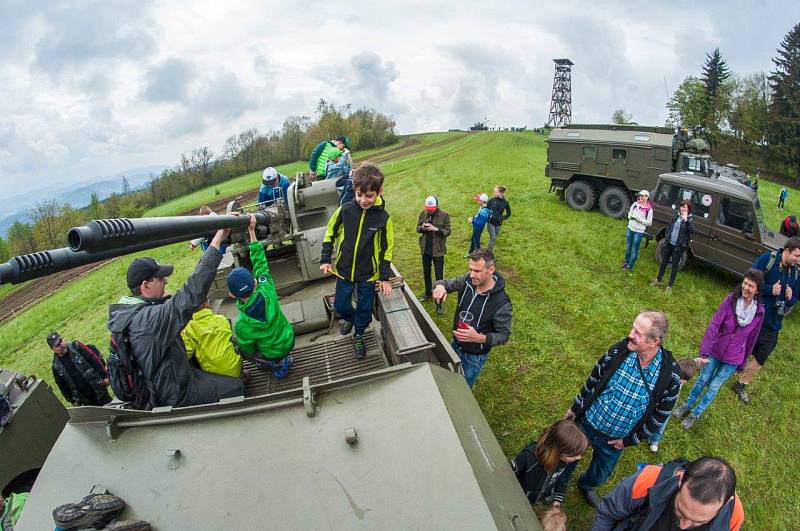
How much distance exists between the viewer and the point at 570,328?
6992 mm

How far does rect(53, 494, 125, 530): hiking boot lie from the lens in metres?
1.96

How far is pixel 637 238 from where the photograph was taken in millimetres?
8641

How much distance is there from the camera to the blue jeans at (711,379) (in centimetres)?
468

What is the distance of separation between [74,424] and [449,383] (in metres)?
2.23

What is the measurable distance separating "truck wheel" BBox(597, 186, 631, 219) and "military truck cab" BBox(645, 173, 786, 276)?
8.98ft

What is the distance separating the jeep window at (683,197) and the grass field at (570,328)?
49.7 inches

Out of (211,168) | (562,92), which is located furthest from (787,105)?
(211,168)

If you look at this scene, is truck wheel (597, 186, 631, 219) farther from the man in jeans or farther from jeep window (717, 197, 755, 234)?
the man in jeans

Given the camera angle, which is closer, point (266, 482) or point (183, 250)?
point (266, 482)

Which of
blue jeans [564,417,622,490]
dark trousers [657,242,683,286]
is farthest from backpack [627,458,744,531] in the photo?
dark trousers [657,242,683,286]

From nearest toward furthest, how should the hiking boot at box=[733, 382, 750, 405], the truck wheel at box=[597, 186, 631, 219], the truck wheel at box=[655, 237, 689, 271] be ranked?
the hiking boot at box=[733, 382, 750, 405] → the truck wheel at box=[655, 237, 689, 271] → the truck wheel at box=[597, 186, 631, 219]

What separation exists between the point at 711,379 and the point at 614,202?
8.15 meters

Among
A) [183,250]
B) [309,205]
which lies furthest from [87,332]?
[309,205]

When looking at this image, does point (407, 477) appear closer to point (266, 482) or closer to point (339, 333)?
point (266, 482)
